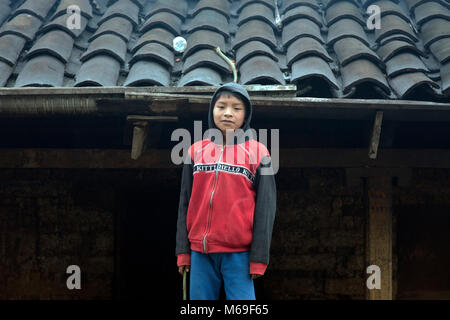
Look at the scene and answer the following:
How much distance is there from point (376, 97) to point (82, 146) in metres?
2.27

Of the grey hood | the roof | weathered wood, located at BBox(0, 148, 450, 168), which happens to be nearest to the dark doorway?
weathered wood, located at BBox(0, 148, 450, 168)

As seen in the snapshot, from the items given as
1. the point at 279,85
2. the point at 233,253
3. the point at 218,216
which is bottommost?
the point at 233,253

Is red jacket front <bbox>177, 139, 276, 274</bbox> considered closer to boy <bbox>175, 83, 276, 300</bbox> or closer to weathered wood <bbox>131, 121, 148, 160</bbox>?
boy <bbox>175, 83, 276, 300</bbox>

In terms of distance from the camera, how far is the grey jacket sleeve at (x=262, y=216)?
2.69m

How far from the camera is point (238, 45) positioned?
4.29m

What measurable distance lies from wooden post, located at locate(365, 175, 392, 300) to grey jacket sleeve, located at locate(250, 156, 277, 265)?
1556mm

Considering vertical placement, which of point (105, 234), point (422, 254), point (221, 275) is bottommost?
point (221, 275)

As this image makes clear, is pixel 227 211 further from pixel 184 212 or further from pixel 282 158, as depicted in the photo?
pixel 282 158

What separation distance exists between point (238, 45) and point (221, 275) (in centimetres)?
208

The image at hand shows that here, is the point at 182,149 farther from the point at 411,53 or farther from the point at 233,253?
the point at 411,53

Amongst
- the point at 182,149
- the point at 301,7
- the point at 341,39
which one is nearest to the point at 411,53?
the point at 341,39

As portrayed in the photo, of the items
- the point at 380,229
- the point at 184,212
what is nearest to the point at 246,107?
the point at 184,212

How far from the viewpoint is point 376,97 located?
147 inches

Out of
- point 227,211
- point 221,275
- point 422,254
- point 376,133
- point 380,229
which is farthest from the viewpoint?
point 422,254
